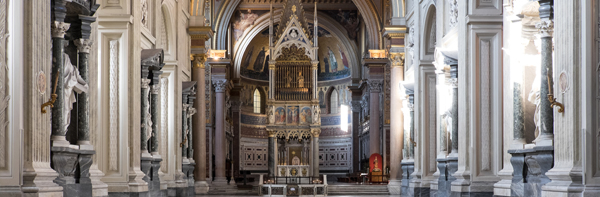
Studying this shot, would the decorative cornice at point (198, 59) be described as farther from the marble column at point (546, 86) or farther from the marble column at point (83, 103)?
the marble column at point (546, 86)

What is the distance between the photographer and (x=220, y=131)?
30672mm

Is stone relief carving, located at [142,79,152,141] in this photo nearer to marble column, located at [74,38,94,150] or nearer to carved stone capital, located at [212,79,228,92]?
marble column, located at [74,38,94,150]

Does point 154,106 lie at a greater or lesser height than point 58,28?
lesser

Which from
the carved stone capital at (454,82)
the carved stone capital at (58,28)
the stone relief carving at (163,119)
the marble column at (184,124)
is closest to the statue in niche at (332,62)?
the marble column at (184,124)

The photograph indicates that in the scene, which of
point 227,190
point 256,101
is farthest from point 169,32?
point 256,101

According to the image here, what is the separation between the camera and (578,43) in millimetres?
8125

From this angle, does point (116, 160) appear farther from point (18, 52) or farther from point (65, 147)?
point (18, 52)

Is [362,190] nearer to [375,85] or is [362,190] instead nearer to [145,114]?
[375,85]

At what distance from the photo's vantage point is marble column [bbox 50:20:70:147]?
394 inches

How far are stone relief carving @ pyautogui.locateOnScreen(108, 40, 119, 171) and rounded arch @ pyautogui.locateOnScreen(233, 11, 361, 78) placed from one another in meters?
22.5

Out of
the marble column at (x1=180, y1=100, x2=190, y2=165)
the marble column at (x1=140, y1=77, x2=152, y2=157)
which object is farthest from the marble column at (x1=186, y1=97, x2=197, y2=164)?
the marble column at (x1=140, y1=77, x2=152, y2=157)

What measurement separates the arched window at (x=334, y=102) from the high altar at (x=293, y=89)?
6431 mm

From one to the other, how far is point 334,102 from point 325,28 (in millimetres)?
5505

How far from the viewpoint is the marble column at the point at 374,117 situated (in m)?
30.9
